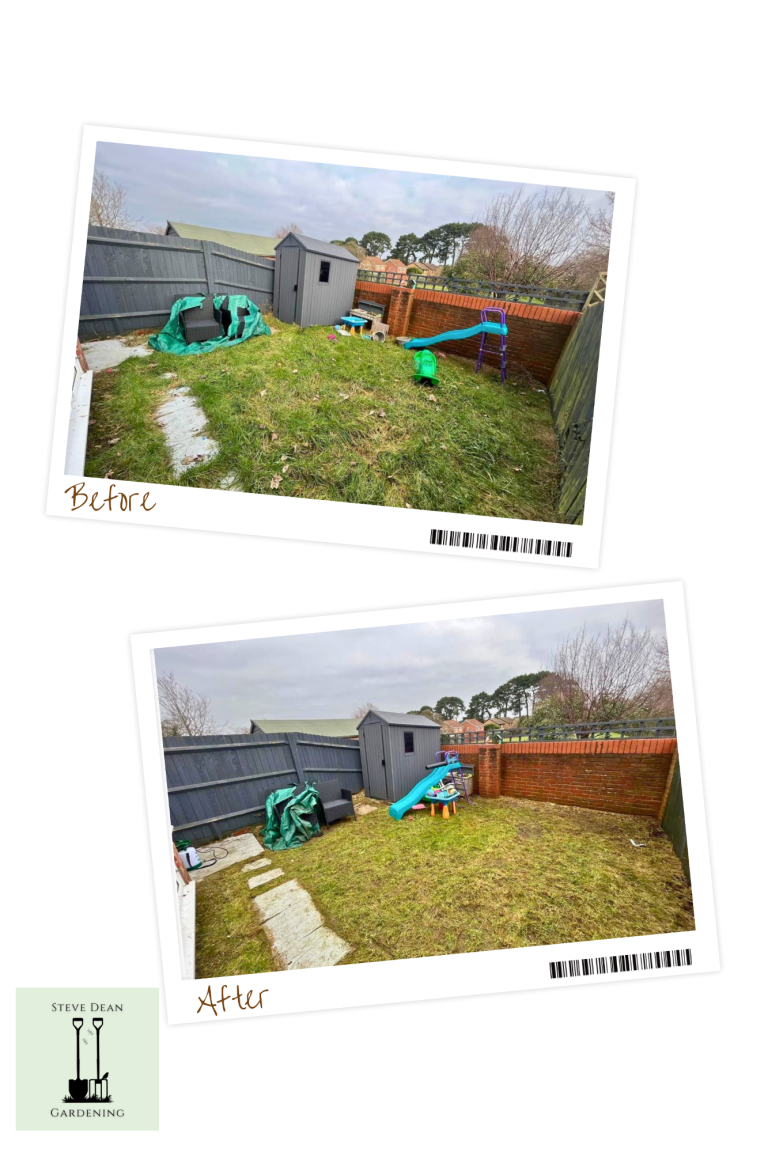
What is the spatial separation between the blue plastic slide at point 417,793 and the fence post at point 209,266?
642cm

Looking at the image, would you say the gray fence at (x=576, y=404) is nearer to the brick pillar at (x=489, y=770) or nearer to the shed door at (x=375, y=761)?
the brick pillar at (x=489, y=770)

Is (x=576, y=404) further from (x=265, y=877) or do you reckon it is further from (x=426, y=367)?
(x=265, y=877)

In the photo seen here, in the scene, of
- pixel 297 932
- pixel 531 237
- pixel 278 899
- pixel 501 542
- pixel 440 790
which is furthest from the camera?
pixel 440 790

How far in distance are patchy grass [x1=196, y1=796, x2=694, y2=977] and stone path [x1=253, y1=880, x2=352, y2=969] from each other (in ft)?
0.24

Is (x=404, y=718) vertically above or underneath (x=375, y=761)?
above

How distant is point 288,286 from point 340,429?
2890mm

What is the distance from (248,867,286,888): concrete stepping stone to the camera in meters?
4.44

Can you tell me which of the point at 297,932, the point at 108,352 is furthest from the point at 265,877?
the point at 108,352

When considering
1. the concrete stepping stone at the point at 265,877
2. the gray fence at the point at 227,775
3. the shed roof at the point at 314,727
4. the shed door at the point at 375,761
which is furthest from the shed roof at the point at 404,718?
the concrete stepping stone at the point at 265,877

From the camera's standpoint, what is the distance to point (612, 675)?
4.42 meters

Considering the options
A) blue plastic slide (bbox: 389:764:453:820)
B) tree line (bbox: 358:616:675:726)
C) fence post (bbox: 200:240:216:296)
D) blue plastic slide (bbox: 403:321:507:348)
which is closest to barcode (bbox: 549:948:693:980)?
tree line (bbox: 358:616:675:726)

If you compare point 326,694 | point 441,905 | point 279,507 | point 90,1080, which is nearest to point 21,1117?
point 90,1080

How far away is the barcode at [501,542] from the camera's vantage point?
3.24 meters

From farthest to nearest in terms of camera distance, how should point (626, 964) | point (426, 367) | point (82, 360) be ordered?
point (426, 367) < point (82, 360) < point (626, 964)
